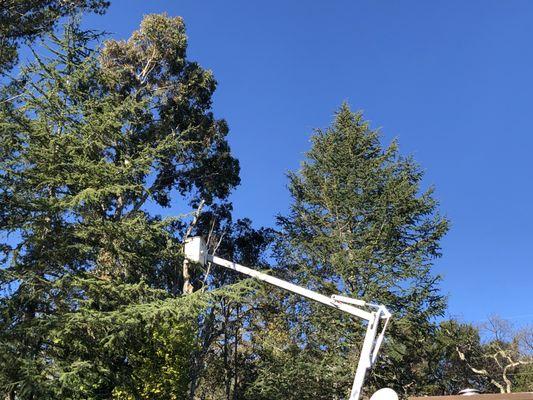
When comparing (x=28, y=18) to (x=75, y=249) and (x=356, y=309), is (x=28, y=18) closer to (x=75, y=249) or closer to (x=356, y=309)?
(x=75, y=249)

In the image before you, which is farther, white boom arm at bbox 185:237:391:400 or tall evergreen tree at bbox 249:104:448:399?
tall evergreen tree at bbox 249:104:448:399

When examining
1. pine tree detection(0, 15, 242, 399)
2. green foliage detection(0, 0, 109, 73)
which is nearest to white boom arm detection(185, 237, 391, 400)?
pine tree detection(0, 15, 242, 399)

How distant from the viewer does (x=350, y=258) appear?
19.3 m

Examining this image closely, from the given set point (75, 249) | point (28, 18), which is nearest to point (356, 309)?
point (75, 249)

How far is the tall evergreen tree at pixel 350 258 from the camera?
18.4m

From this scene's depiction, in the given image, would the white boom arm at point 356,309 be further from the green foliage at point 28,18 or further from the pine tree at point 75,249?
the green foliage at point 28,18

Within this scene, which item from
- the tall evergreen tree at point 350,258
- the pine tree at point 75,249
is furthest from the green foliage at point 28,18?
the tall evergreen tree at point 350,258

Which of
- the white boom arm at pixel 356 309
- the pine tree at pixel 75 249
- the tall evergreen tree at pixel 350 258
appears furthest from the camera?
the tall evergreen tree at pixel 350 258

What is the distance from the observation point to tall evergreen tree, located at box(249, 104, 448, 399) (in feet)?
60.3

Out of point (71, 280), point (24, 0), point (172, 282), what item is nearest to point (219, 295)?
point (71, 280)

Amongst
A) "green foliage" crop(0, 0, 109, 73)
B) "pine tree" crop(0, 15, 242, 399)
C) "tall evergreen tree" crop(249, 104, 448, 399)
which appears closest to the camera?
"pine tree" crop(0, 15, 242, 399)

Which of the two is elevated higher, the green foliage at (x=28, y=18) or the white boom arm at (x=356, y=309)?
the green foliage at (x=28, y=18)

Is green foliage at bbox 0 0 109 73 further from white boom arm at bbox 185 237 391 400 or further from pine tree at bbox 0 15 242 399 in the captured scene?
white boom arm at bbox 185 237 391 400

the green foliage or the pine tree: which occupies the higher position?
the green foliage
